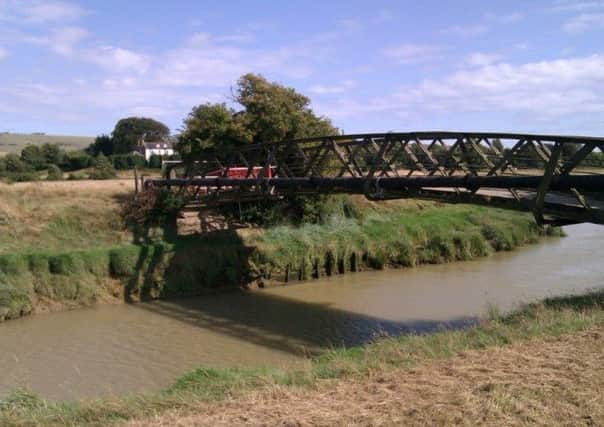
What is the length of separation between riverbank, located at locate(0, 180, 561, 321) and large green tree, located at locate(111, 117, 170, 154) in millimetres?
57441

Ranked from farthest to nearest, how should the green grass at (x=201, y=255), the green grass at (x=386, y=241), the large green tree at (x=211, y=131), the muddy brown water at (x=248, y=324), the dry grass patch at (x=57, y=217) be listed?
the large green tree at (x=211, y=131)
the green grass at (x=386, y=241)
the dry grass patch at (x=57, y=217)
the green grass at (x=201, y=255)
the muddy brown water at (x=248, y=324)

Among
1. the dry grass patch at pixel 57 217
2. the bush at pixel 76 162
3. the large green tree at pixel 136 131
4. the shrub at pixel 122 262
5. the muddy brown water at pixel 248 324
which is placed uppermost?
the large green tree at pixel 136 131

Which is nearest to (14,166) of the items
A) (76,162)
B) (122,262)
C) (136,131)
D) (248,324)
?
(76,162)

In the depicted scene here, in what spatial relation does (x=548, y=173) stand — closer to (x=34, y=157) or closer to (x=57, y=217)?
(x=57, y=217)

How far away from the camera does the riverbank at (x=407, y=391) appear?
6.28 m

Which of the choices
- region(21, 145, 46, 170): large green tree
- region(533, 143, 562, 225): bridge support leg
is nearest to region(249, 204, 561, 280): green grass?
region(533, 143, 562, 225): bridge support leg

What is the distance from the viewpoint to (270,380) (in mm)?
8102

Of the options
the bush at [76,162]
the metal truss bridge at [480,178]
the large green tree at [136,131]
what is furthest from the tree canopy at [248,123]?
the large green tree at [136,131]

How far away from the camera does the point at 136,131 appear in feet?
303

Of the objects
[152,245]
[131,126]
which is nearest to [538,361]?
[152,245]

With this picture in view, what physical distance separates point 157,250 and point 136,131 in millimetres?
75655

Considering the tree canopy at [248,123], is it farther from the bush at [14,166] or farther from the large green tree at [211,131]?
the bush at [14,166]

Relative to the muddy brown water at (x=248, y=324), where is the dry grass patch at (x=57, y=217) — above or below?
above

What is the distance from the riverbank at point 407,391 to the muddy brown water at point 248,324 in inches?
125
